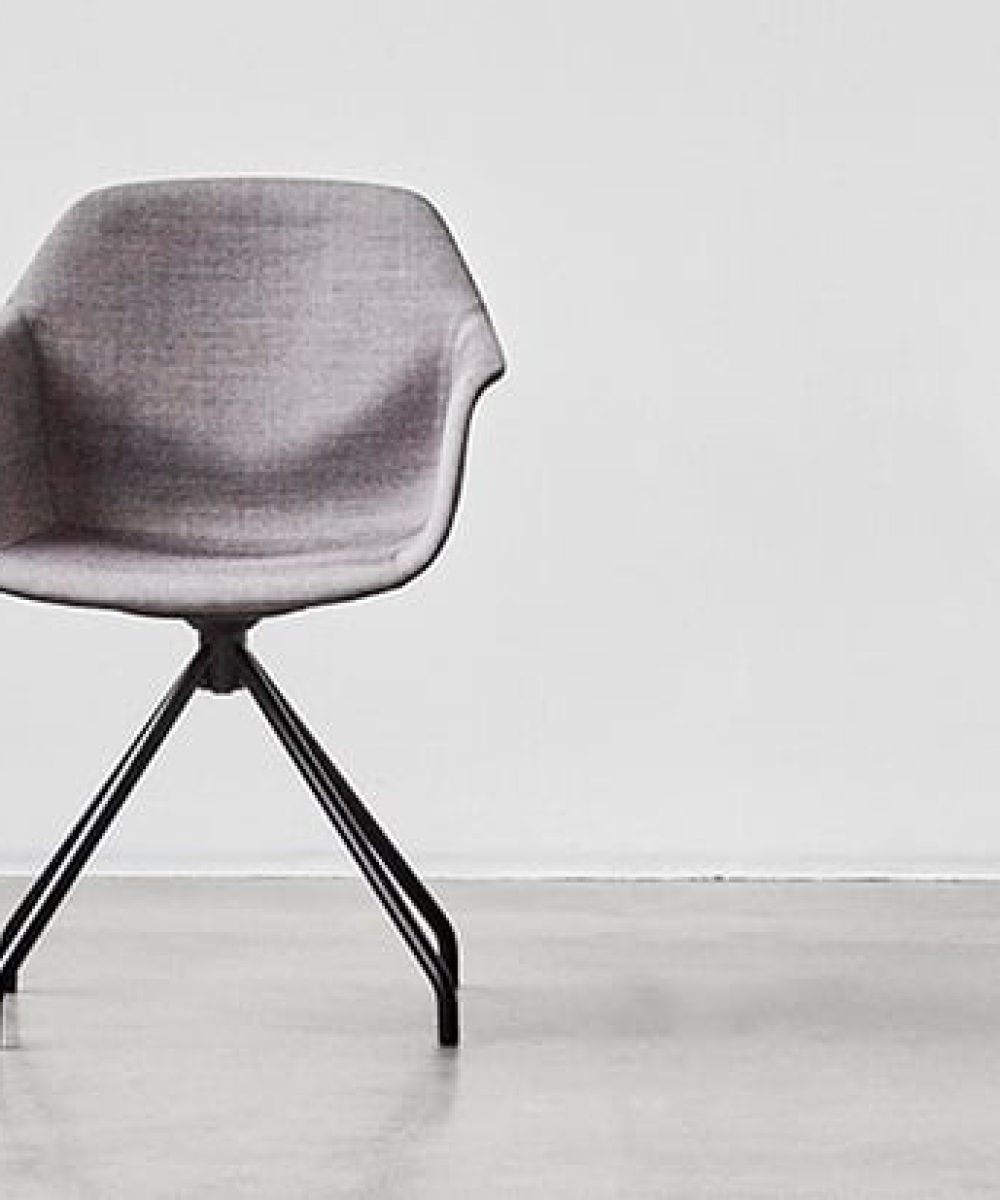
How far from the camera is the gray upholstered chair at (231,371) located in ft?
10.6

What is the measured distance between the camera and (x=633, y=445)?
3.86m

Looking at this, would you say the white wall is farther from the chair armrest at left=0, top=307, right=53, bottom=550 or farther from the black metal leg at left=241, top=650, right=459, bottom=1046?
the black metal leg at left=241, top=650, right=459, bottom=1046

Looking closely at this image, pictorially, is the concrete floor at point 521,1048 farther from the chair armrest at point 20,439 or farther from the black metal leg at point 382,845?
the chair armrest at point 20,439

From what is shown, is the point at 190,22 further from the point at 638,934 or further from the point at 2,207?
the point at 638,934

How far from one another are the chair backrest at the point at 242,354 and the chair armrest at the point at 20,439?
1.1 inches

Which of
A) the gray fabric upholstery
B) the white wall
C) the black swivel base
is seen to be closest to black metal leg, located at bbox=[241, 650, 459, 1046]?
the black swivel base

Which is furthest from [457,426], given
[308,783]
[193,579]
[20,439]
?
[20,439]

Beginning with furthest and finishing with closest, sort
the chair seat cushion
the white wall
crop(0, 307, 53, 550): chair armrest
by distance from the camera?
the white wall < crop(0, 307, 53, 550): chair armrest < the chair seat cushion

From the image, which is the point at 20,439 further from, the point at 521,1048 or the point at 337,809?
the point at 521,1048

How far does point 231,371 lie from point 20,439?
30cm

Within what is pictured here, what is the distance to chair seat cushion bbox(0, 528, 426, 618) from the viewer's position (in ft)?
9.28

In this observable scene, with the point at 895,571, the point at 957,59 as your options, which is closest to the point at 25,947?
the point at 895,571

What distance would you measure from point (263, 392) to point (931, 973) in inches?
44.1

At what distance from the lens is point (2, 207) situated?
3893 mm
